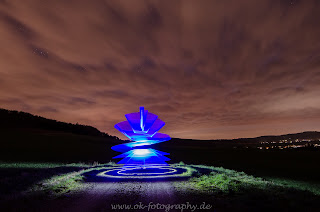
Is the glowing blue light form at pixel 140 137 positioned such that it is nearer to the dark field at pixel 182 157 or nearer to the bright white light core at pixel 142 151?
the bright white light core at pixel 142 151

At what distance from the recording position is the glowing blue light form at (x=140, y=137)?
843 inches

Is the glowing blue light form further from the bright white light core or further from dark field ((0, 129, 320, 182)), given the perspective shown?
dark field ((0, 129, 320, 182))

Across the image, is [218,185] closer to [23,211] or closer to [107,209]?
[107,209]

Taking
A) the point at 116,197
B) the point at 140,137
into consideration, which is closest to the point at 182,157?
the point at 140,137

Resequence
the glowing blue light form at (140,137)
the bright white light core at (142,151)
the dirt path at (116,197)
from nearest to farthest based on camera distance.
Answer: the dirt path at (116,197), the glowing blue light form at (140,137), the bright white light core at (142,151)

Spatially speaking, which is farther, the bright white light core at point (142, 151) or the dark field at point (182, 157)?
the dark field at point (182, 157)

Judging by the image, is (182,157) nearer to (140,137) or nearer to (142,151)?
(142,151)

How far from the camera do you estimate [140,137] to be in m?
21.7

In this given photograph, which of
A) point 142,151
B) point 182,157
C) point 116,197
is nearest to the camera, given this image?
point 116,197

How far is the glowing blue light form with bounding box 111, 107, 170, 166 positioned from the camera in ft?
70.3

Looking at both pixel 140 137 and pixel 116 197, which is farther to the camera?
pixel 140 137

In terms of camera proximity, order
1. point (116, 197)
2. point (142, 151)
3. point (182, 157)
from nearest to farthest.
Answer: point (116, 197), point (142, 151), point (182, 157)

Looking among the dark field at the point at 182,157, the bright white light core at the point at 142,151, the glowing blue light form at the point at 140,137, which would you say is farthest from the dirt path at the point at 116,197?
the dark field at the point at 182,157

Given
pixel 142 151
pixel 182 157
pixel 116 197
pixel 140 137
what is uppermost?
pixel 140 137
